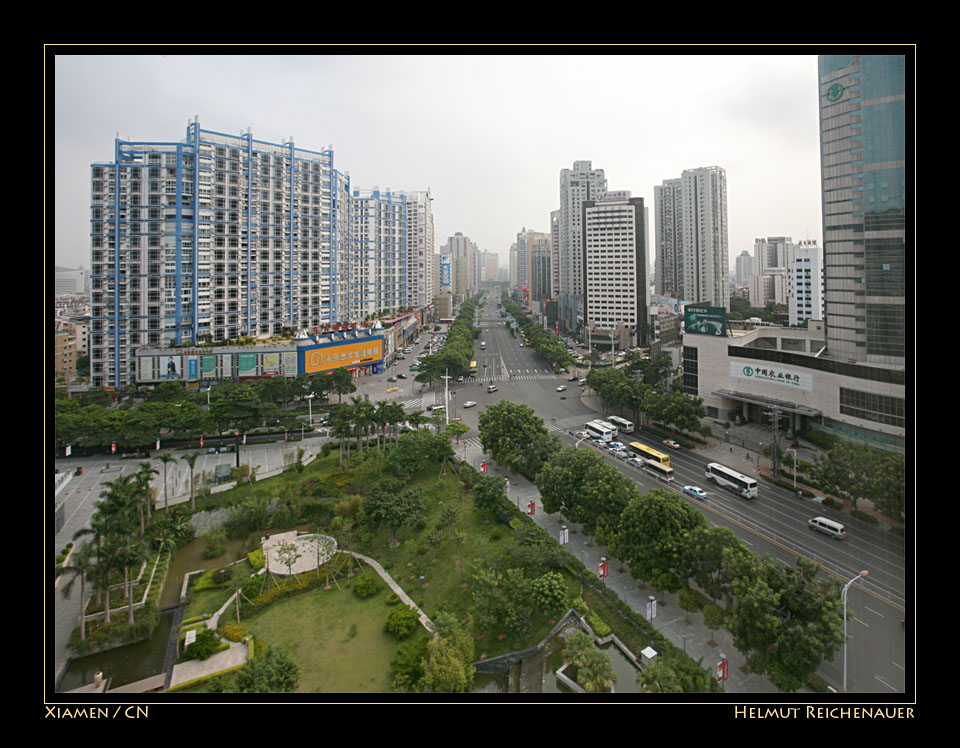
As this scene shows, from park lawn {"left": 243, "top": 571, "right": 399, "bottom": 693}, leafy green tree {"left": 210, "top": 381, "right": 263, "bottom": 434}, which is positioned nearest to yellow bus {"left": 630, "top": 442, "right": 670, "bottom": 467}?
park lawn {"left": 243, "top": 571, "right": 399, "bottom": 693}

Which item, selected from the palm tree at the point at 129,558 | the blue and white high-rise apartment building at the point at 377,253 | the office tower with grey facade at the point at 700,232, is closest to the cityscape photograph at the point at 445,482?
the palm tree at the point at 129,558

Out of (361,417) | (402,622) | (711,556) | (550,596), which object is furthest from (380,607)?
(361,417)

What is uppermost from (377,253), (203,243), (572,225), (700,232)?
(572,225)

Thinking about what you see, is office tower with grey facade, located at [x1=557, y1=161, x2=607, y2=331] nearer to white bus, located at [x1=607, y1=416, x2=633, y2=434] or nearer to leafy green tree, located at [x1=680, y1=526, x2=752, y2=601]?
white bus, located at [x1=607, y1=416, x2=633, y2=434]

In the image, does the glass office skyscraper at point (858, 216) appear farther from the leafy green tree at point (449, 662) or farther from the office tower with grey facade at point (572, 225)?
the office tower with grey facade at point (572, 225)

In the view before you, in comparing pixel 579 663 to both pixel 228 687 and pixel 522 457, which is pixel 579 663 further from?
pixel 522 457

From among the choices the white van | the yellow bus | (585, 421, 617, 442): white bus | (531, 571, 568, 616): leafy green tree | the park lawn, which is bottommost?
the park lawn

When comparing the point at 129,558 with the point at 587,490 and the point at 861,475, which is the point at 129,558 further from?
the point at 861,475
